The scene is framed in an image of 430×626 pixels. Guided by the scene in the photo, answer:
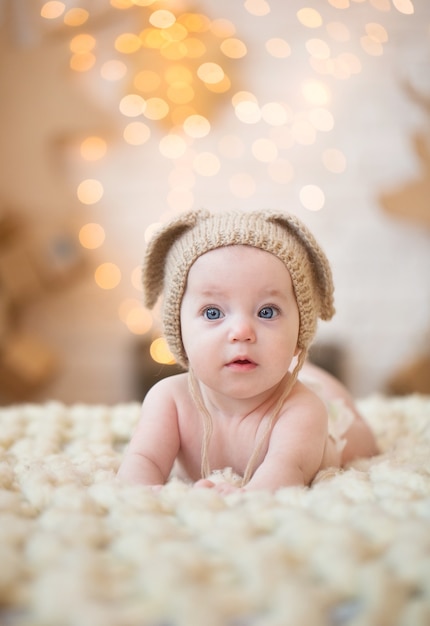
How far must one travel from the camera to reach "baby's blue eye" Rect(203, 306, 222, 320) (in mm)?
902

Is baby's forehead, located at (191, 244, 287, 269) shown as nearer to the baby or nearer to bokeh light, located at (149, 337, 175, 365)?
the baby

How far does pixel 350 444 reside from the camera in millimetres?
1136

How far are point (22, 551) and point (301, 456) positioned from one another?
413 millimetres

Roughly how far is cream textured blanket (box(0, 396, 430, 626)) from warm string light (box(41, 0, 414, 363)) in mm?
1890

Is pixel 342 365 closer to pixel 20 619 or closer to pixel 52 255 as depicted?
pixel 52 255

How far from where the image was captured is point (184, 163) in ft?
8.94

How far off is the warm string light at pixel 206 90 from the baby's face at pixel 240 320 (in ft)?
5.64

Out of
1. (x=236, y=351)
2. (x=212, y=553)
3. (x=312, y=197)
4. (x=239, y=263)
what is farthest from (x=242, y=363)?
(x=312, y=197)

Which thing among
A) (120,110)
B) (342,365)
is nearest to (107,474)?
A: (342,365)

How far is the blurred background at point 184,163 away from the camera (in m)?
2.59

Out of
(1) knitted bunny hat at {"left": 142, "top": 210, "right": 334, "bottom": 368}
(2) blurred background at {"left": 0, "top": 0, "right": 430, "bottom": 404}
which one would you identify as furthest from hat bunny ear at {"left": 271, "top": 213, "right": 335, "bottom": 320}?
(2) blurred background at {"left": 0, "top": 0, "right": 430, "bottom": 404}

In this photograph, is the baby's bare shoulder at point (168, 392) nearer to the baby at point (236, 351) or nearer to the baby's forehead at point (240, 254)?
the baby at point (236, 351)

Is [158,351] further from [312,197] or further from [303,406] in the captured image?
[303,406]

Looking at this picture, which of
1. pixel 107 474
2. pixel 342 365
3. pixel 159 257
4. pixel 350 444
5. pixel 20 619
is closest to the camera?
pixel 20 619
